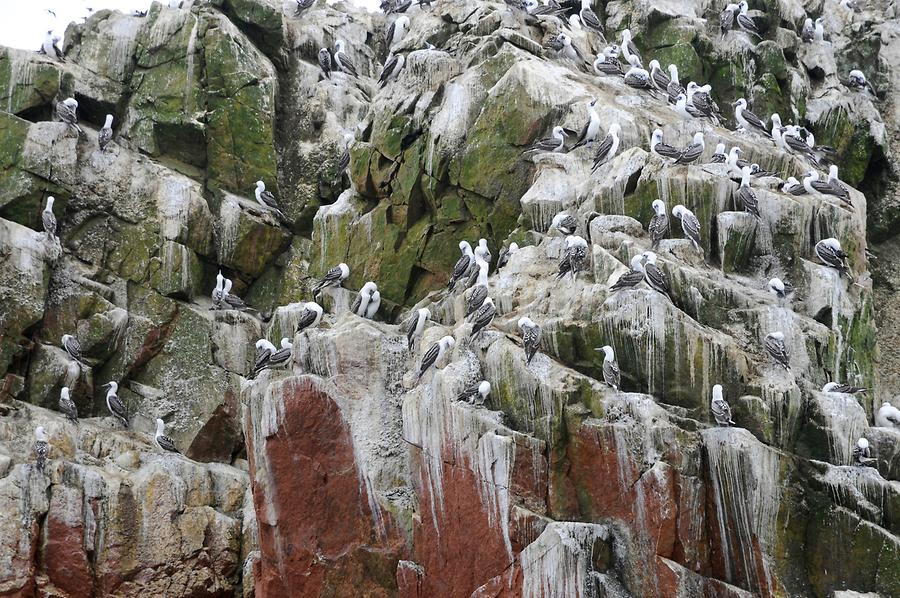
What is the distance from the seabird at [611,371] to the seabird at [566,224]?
338 cm

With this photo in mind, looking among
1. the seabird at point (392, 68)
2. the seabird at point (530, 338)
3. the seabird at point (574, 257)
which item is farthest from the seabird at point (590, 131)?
the seabird at point (530, 338)

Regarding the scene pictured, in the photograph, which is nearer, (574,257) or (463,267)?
(574,257)

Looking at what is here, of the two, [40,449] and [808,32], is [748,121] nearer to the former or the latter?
[808,32]

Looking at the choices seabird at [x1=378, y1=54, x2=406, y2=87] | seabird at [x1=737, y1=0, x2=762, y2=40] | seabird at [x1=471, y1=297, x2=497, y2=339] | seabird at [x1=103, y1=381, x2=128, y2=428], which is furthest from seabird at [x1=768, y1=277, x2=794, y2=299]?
seabird at [x1=103, y1=381, x2=128, y2=428]

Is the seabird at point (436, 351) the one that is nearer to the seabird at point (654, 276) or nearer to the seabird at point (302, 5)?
the seabird at point (654, 276)

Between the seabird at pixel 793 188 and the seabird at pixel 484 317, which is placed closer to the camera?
the seabird at pixel 484 317

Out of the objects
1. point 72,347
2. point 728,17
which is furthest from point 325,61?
point 72,347

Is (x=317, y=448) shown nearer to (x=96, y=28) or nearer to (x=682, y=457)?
(x=682, y=457)

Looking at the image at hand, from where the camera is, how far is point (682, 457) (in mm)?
17266

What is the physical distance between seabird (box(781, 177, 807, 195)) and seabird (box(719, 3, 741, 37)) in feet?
27.8

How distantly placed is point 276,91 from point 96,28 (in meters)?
4.58

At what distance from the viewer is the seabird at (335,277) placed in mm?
24188

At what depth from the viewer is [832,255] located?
67.9 ft

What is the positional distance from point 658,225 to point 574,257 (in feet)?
4.72
